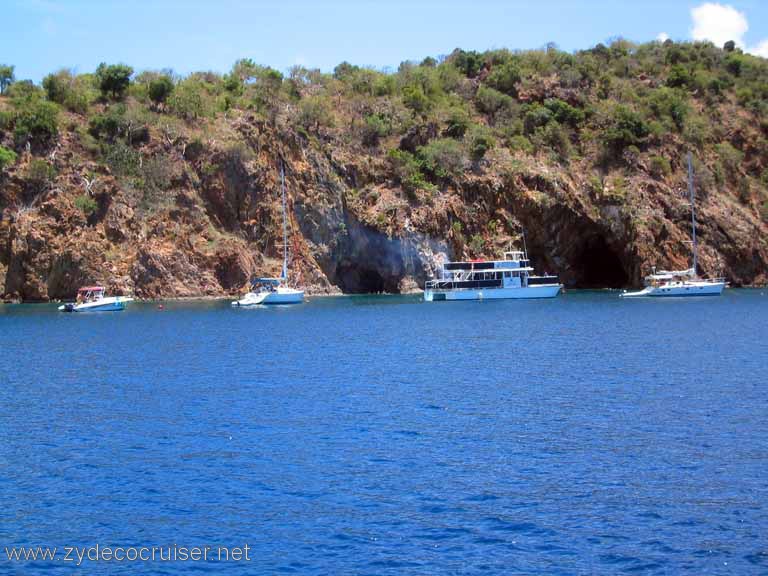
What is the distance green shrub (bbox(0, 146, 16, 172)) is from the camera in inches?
3647

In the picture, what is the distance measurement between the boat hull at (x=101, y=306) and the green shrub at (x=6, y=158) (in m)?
20.3

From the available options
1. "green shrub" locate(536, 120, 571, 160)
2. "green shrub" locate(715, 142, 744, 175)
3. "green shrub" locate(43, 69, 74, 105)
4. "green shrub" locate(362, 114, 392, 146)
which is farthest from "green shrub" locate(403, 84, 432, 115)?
"green shrub" locate(43, 69, 74, 105)

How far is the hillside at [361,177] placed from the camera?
94.6 m

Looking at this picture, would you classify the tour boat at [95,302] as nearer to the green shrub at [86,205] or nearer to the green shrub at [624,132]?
the green shrub at [86,205]

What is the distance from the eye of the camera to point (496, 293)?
99.5 metres

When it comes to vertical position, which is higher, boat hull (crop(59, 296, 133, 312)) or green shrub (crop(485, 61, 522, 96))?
green shrub (crop(485, 61, 522, 96))

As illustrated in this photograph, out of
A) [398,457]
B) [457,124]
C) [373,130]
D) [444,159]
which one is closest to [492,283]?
[444,159]

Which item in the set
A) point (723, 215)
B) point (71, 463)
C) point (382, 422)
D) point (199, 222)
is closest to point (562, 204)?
point (723, 215)

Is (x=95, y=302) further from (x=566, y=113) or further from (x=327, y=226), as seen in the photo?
(x=566, y=113)

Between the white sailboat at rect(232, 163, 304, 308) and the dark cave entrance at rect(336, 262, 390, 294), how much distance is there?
10.8m

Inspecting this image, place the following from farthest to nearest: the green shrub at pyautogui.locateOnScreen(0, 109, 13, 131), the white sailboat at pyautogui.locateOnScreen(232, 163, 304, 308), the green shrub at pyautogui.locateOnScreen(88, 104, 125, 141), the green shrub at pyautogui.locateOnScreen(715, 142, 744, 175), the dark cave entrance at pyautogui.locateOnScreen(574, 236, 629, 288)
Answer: the green shrub at pyautogui.locateOnScreen(715, 142, 744, 175) → the dark cave entrance at pyautogui.locateOnScreen(574, 236, 629, 288) → the green shrub at pyautogui.locateOnScreen(88, 104, 125, 141) → the green shrub at pyautogui.locateOnScreen(0, 109, 13, 131) → the white sailboat at pyautogui.locateOnScreen(232, 163, 304, 308)

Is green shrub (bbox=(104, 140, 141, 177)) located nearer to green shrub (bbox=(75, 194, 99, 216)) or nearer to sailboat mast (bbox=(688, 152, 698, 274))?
green shrub (bbox=(75, 194, 99, 216))

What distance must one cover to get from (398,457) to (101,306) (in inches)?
2573

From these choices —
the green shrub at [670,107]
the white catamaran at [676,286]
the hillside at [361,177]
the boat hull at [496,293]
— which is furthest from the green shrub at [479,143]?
the white catamaran at [676,286]
